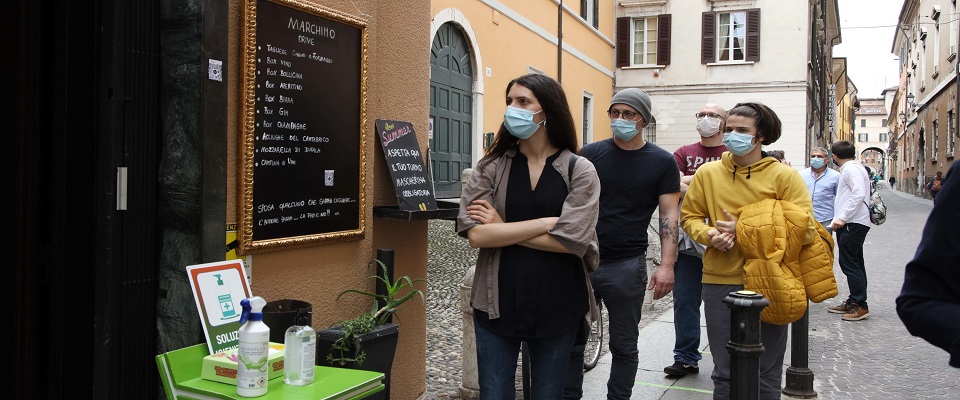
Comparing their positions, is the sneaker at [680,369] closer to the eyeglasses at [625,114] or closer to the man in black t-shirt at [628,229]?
the man in black t-shirt at [628,229]

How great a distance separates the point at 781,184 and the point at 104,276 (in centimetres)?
295

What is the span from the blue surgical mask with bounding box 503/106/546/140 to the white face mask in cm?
249

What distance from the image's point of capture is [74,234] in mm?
3068

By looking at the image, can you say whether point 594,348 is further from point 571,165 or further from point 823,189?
point 823,189

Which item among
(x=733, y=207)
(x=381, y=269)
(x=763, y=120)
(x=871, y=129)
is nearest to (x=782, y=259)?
Result: (x=733, y=207)

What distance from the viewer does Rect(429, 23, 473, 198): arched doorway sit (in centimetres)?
1524

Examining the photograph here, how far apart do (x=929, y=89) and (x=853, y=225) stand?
118ft

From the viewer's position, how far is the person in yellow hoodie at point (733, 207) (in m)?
3.73

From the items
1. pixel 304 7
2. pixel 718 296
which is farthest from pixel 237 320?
pixel 718 296

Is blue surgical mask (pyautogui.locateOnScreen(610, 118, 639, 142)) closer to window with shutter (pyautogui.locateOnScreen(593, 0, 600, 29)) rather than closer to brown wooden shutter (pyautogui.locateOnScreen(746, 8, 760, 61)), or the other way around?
window with shutter (pyautogui.locateOnScreen(593, 0, 600, 29))

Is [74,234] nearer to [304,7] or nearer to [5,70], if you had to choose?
[5,70]

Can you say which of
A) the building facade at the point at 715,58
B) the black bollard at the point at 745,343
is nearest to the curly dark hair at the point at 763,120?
the black bollard at the point at 745,343

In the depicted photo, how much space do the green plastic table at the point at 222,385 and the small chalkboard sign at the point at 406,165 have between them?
5.90 ft

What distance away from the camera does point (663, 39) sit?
1080 inches
